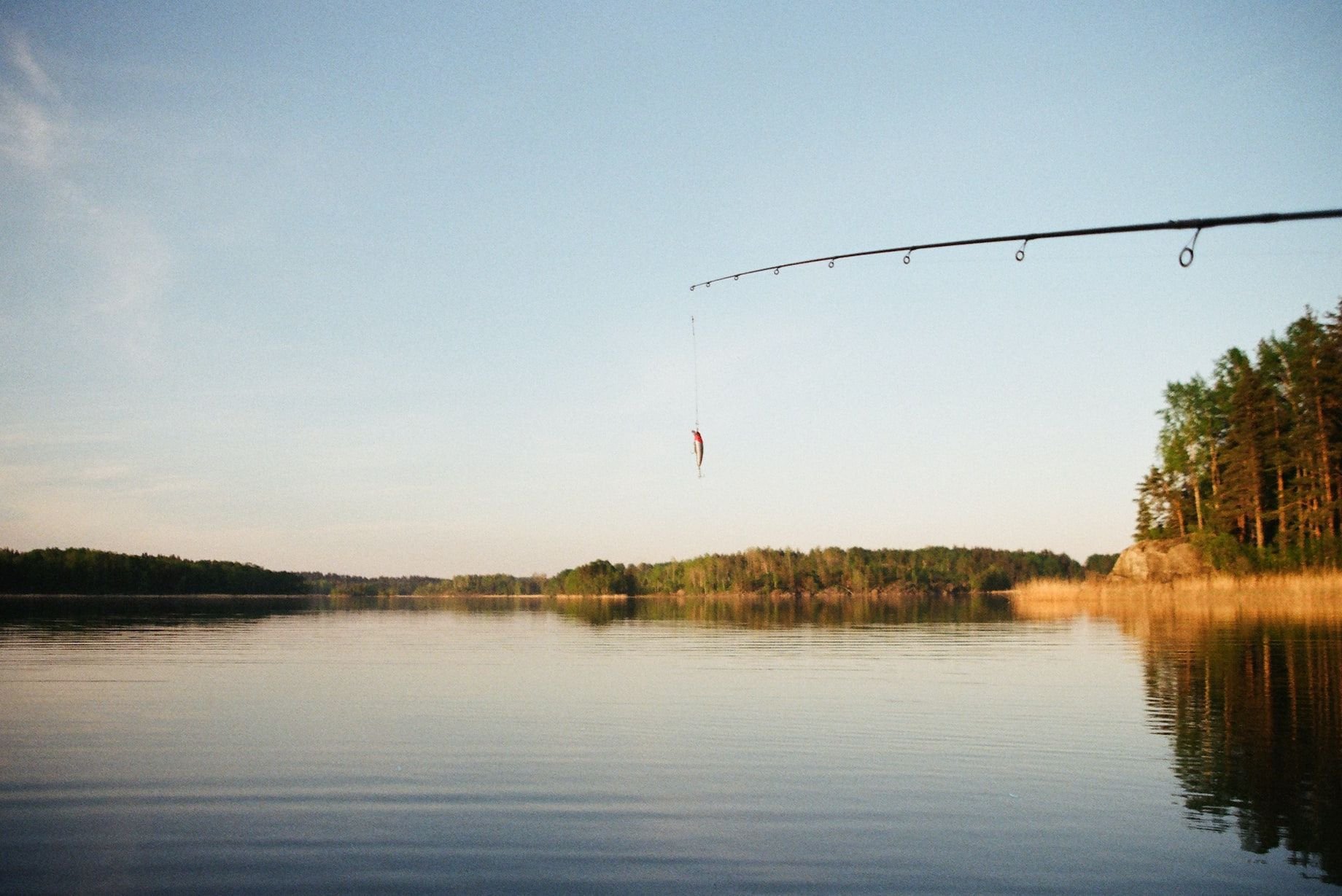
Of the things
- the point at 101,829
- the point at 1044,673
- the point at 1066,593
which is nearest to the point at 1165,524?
the point at 1066,593

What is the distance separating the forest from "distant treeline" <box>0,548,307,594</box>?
170 meters

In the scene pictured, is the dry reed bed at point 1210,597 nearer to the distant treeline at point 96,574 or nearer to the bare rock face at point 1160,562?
the bare rock face at point 1160,562

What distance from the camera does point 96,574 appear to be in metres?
170

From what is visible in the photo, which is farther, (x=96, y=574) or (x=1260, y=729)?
(x=96, y=574)

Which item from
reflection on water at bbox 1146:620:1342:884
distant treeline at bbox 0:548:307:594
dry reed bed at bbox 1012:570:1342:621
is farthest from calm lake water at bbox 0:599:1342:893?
distant treeline at bbox 0:548:307:594

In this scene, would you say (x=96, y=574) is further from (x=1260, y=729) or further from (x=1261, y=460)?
(x=1260, y=729)

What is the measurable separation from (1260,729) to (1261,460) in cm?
Result: 6234

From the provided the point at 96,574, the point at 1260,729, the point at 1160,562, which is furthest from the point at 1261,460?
the point at 96,574

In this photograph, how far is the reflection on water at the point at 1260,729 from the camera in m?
8.68

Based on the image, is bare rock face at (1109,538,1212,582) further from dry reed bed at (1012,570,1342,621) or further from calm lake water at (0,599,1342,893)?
calm lake water at (0,599,1342,893)

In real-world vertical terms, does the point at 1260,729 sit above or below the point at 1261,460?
below

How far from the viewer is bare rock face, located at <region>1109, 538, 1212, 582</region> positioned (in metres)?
72.0

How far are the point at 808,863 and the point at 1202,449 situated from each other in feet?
269

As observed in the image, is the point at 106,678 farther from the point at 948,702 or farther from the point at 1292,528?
the point at 1292,528
